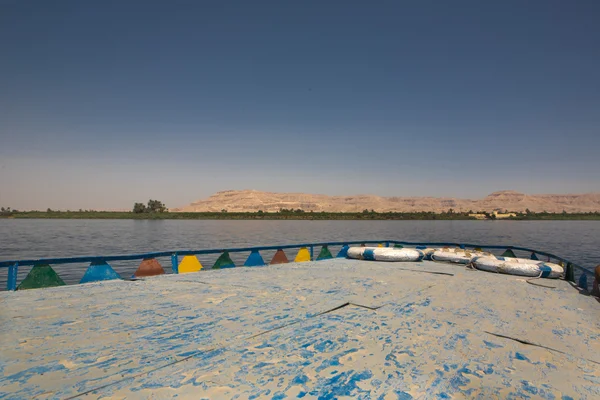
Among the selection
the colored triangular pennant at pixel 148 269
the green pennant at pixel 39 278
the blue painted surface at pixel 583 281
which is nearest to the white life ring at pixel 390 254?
the blue painted surface at pixel 583 281

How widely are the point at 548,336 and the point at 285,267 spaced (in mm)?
7038

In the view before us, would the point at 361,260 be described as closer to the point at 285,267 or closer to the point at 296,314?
the point at 285,267

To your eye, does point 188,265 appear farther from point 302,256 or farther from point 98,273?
point 302,256

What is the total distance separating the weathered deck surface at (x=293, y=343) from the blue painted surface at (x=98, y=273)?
94 centimetres

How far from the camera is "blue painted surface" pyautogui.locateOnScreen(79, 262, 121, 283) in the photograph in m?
7.81

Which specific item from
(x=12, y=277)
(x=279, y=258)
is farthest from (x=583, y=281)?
(x=12, y=277)

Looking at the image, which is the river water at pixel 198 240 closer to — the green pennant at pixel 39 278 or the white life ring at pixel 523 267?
the green pennant at pixel 39 278

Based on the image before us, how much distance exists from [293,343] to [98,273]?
5.94 meters

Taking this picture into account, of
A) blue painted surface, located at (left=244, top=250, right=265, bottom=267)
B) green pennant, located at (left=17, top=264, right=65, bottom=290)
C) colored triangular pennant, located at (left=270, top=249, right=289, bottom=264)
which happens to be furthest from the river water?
green pennant, located at (left=17, top=264, right=65, bottom=290)

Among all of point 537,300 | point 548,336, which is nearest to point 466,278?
point 537,300

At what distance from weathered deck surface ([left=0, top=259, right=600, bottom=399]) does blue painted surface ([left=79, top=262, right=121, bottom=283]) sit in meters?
0.94

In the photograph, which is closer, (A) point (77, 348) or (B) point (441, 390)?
(B) point (441, 390)

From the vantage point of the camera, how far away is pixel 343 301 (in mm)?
6020

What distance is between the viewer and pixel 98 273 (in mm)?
7938
